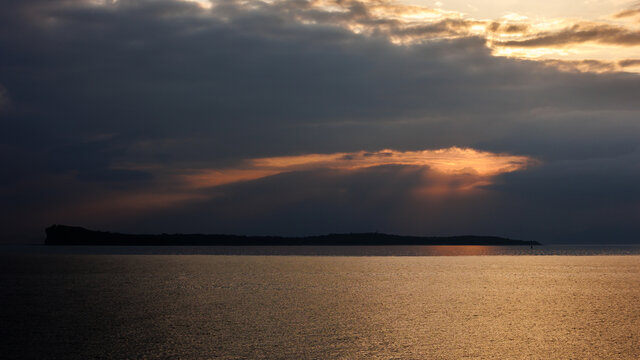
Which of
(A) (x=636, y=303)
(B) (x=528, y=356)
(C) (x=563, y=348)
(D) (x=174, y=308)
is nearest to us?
(B) (x=528, y=356)

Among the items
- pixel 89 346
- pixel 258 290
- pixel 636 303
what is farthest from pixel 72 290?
pixel 636 303

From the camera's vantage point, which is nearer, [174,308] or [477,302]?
[174,308]

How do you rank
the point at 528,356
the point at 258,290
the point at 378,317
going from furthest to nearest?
the point at 258,290, the point at 378,317, the point at 528,356

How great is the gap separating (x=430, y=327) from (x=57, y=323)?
25.1 metres

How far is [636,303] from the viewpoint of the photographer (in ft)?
184

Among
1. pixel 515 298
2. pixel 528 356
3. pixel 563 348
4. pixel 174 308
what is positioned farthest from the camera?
pixel 515 298

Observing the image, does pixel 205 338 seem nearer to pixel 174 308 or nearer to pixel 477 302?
pixel 174 308

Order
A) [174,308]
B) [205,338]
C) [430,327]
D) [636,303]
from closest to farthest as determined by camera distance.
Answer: [205,338] < [430,327] < [174,308] < [636,303]

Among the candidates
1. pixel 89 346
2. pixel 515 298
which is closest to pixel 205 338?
pixel 89 346

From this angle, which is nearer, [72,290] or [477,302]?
[477,302]

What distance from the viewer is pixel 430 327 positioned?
41562 millimetres

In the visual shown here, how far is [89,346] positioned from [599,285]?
63.5 m

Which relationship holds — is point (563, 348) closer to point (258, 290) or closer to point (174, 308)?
point (174, 308)

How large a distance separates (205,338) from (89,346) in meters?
6.43
